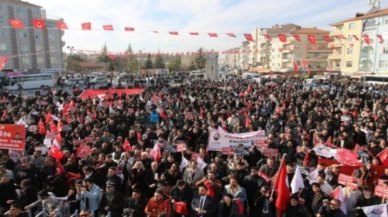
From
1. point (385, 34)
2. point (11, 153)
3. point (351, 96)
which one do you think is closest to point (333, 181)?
point (11, 153)

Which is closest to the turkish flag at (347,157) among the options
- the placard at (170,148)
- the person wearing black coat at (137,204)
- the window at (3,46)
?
the placard at (170,148)

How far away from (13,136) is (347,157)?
841 cm

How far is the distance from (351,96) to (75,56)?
8840cm

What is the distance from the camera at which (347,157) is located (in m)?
8.59

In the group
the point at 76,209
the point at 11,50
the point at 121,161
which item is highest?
the point at 11,50

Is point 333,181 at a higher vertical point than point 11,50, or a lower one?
lower

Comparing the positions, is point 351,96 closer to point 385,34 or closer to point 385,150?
point 385,150

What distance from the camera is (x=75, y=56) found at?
9719 cm

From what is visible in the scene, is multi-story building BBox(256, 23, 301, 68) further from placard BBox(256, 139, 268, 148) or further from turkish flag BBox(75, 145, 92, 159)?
turkish flag BBox(75, 145, 92, 159)

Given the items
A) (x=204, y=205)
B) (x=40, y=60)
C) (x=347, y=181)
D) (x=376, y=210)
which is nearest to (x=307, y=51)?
(x=40, y=60)

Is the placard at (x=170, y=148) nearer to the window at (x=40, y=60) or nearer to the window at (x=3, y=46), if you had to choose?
the window at (x=3, y=46)

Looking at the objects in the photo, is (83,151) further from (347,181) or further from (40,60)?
(40,60)

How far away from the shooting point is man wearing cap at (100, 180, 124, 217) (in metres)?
6.18

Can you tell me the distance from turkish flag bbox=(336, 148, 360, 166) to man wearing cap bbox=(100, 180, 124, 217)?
5.51 metres
